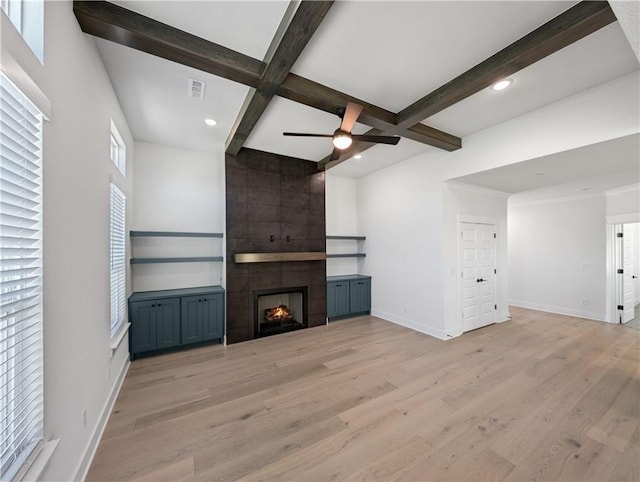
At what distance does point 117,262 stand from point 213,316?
5.11 ft

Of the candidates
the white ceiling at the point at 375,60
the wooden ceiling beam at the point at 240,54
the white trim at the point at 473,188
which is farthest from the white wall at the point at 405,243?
the wooden ceiling beam at the point at 240,54

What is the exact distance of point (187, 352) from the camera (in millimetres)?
3666

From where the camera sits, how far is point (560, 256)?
220 inches

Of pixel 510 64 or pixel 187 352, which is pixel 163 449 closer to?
pixel 187 352

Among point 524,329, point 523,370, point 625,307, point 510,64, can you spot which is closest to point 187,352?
point 523,370

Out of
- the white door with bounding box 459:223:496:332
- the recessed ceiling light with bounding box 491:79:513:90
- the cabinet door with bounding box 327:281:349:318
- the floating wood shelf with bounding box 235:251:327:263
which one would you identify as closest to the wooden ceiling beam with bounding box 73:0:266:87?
the recessed ceiling light with bounding box 491:79:513:90

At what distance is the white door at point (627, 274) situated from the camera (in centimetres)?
485

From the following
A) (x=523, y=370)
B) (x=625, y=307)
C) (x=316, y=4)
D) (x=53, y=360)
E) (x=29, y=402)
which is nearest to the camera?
(x=29, y=402)

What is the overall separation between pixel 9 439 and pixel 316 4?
109 inches

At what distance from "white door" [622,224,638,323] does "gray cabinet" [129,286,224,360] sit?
7630 mm

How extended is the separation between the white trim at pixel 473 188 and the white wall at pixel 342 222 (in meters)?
2.18

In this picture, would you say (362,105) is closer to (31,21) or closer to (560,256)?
(31,21)

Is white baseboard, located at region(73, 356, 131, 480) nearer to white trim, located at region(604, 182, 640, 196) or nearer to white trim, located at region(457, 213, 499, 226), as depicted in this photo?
white trim, located at region(457, 213, 499, 226)

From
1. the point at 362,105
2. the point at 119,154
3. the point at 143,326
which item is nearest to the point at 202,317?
the point at 143,326
